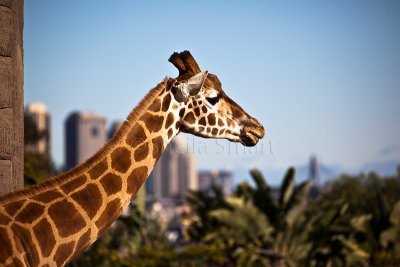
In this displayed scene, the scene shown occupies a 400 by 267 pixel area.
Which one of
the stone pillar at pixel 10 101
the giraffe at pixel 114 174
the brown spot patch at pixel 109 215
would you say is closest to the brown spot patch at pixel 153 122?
the giraffe at pixel 114 174

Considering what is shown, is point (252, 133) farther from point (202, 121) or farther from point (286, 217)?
point (286, 217)

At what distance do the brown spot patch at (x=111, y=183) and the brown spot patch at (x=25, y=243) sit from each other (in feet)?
2.79

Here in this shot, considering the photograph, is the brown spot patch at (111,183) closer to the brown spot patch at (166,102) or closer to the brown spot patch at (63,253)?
the brown spot patch at (63,253)

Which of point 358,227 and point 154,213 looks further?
point 154,213

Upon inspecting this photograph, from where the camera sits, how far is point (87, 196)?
637cm

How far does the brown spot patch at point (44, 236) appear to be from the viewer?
6004 mm

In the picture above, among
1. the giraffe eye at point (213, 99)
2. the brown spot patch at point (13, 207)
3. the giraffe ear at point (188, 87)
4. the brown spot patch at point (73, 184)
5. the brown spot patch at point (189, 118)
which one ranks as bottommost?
the brown spot patch at point (13, 207)

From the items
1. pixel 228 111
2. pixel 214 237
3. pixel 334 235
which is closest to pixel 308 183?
pixel 334 235

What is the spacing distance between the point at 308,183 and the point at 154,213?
14314mm

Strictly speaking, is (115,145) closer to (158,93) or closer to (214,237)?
(158,93)

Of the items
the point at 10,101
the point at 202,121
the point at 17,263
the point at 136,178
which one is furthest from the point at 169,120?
the point at 17,263

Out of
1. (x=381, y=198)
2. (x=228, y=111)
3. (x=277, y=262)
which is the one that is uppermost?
(x=228, y=111)

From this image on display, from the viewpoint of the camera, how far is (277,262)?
3014cm

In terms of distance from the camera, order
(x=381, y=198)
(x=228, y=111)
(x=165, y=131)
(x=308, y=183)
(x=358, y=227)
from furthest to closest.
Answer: (x=381, y=198), (x=358, y=227), (x=308, y=183), (x=228, y=111), (x=165, y=131)
